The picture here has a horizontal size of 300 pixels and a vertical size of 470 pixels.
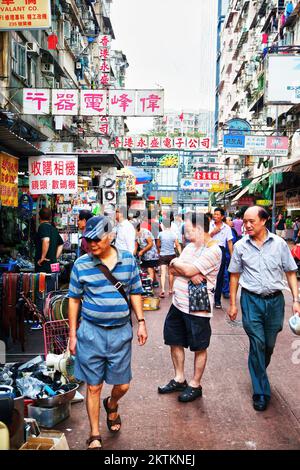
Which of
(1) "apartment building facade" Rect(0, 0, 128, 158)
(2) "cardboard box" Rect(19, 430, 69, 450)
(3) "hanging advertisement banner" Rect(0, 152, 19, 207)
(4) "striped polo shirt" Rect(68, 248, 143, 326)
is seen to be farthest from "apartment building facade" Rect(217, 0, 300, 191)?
(2) "cardboard box" Rect(19, 430, 69, 450)

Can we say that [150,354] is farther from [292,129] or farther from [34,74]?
[292,129]

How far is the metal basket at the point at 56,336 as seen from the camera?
540 centimetres

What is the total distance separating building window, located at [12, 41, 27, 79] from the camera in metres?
13.9

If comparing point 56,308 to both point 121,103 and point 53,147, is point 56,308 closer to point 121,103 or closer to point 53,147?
point 53,147

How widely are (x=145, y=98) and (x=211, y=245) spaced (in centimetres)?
920

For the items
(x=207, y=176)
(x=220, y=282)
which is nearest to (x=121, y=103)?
(x=220, y=282)

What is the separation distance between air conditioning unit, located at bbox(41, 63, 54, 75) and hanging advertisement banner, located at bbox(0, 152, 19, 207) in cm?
1137

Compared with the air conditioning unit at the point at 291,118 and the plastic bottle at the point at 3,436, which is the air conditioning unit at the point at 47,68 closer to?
the air conditioning unit at the point at 291,118

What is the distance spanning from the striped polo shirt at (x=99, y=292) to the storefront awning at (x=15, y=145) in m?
3.41

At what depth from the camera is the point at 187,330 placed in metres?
4.79

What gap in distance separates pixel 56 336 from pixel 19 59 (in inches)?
446

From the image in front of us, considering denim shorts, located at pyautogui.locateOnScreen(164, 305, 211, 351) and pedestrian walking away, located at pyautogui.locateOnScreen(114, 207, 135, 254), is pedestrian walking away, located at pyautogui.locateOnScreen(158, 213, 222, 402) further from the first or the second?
pedestrian walking away, located at pyautogui.locateOnScreen(114, 207, 135, 254)
